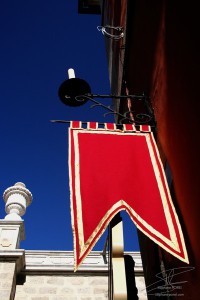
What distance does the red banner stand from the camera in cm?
366

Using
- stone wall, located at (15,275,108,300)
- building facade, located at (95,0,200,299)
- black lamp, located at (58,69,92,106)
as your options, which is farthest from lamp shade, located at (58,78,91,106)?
stone wall, located at (15,275,108,300)

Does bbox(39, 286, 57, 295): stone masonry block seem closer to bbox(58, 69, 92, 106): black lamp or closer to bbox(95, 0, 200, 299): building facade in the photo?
bbox(95, 0, 200, 299): building facade

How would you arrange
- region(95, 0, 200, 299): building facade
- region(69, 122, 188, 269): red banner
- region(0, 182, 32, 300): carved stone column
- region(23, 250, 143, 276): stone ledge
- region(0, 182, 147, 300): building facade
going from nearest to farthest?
region(69, 122, 188, 269): red banner, region(95, 0, 200, 299): building facade, region(0, 182, 32, 300): carved stone column, region(0, 182, 147, 300): building facade, region(23, 250, 143, 276): stone ledge

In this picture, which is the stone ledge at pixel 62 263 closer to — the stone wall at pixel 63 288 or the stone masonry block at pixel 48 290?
the stone wall at pixel 63 288

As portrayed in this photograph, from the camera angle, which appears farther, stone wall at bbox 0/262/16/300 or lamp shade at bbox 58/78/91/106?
stone wall at bbox 0/262/16/300

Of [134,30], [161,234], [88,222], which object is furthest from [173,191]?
[134,30]

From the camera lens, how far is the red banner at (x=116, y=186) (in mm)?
3664

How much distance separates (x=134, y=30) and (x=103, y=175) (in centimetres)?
430

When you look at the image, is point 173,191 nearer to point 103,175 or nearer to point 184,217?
point 184,217

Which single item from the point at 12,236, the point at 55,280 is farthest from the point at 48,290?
the point at 12,236

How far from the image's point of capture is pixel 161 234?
3686mm

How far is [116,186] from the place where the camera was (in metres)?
4.19

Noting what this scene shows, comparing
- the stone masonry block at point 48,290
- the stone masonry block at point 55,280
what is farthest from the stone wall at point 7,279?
the stone masonry block at point 55,280

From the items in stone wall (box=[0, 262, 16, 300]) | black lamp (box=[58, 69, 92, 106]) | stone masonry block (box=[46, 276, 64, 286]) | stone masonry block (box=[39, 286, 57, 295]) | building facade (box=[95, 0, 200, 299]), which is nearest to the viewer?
building facade (box=[95, 0, 200, 299])
